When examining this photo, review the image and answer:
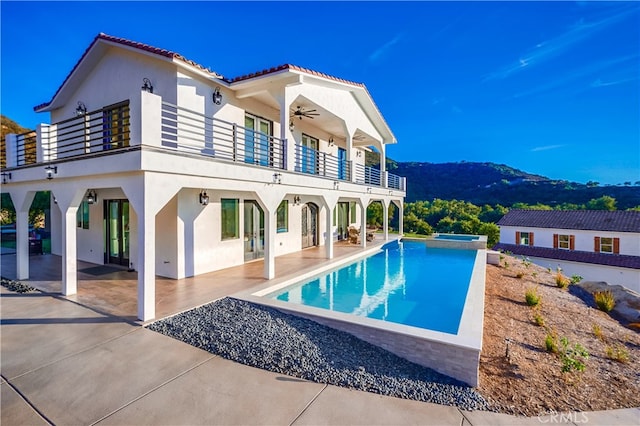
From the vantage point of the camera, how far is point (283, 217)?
1520 cm

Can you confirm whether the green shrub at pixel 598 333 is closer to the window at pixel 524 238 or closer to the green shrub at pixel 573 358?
the green shrub at pixel 573 358

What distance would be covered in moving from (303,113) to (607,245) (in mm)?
28517

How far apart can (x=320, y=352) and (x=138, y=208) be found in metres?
4.83

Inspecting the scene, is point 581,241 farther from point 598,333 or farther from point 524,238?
point 598,333

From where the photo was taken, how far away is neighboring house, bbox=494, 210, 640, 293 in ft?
78.1

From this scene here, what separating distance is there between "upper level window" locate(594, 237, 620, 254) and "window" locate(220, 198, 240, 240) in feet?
100

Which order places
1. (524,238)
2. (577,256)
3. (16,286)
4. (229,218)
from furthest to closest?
(524,238) < (577,256) < (229,218) < (16,286)

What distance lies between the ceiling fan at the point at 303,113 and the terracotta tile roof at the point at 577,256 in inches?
1000

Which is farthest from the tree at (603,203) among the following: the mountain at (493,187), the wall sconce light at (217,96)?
the wall sconce light at (217,96)

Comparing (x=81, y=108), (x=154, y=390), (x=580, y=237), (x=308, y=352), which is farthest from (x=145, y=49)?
(x=580, y=237)

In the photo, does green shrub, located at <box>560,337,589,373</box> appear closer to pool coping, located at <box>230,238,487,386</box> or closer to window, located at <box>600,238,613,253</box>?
pool coping, located at <box>230,238,487,386</box>

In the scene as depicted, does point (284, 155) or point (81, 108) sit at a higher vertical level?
point (81, 108)

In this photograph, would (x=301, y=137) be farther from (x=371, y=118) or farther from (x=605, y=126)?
(x=605, y=126)

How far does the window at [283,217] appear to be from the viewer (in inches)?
588
